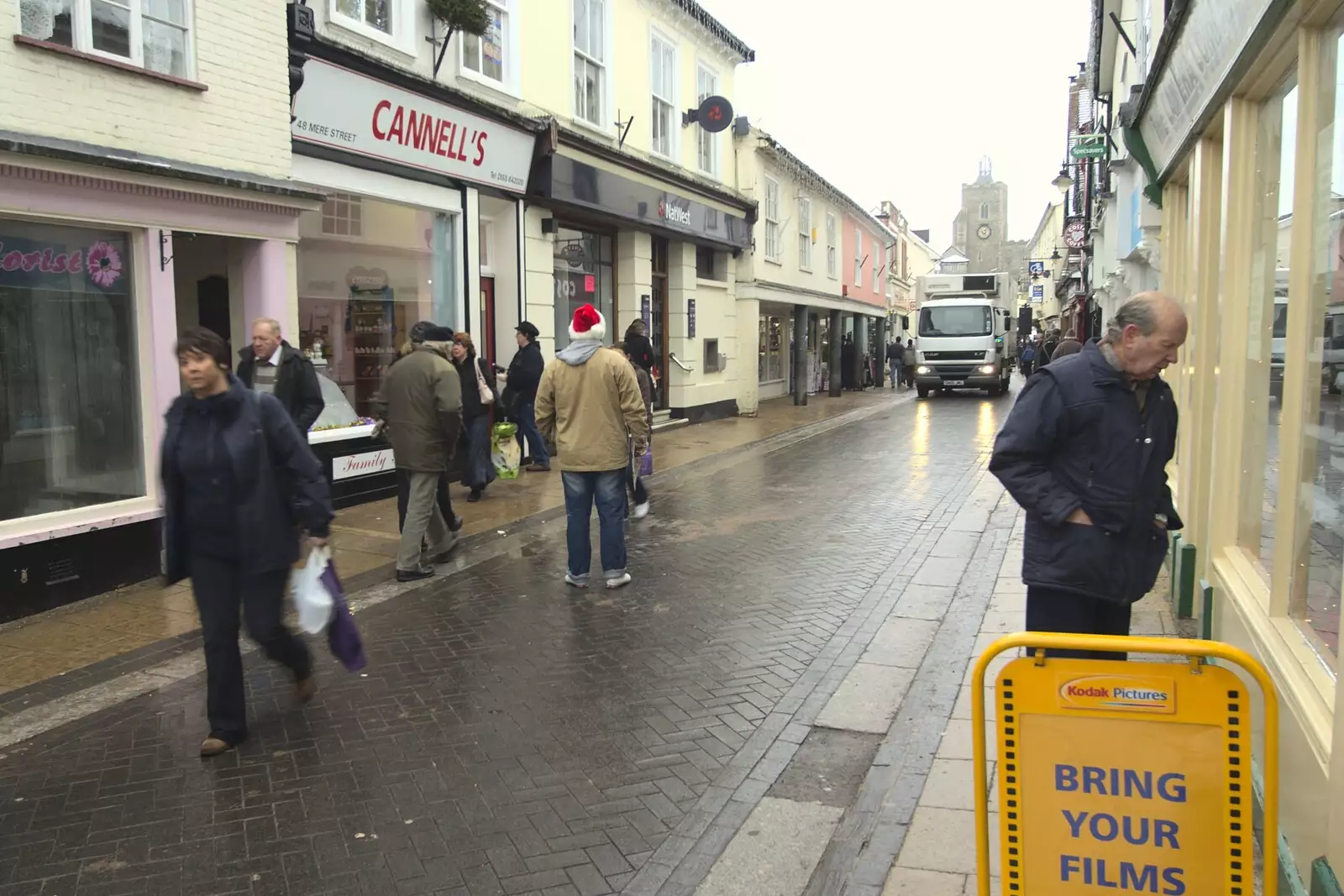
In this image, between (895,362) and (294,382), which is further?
(895,362)

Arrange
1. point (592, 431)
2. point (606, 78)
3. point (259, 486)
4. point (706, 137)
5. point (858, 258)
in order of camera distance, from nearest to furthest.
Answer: point (259, 486), point (592, 431), point (606, 78), point (706, 137), point (858, 258)

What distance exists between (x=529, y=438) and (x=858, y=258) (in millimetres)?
21860

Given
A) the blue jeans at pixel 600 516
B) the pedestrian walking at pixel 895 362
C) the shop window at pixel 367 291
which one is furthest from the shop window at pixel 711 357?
the pedestrian walking at pixel 895 362

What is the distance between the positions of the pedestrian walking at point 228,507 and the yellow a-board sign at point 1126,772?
9.79ft

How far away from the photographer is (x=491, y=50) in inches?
463

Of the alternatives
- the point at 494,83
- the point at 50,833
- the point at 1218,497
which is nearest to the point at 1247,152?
the point at 1218,497

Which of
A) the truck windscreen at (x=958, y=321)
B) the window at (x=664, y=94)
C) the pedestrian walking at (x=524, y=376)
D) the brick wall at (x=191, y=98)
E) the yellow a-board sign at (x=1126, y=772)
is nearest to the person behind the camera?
the yellow a-board sign at (x=1126, y=772)

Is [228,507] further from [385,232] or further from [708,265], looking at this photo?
[708,265]

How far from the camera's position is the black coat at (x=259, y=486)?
4.20 metres

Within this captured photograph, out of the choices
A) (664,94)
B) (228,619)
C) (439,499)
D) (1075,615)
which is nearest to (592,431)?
(439,499)

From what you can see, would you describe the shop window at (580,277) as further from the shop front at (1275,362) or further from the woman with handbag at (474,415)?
the shop front at (1275,362)

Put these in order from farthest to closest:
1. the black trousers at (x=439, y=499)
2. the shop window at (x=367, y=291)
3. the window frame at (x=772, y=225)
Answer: the window frame at (x=772, y=225) → the shop window at (x=367, y=291) → the black trousers at (x=439, y=499)

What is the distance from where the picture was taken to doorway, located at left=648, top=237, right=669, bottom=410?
17.4 metres

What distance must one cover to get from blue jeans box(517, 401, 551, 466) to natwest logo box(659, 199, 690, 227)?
528cm
